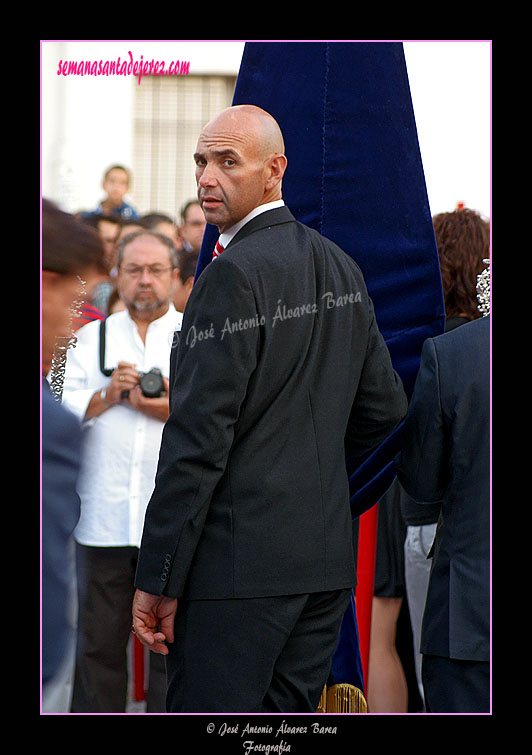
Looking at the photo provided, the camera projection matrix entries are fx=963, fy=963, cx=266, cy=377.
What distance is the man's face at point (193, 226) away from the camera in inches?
182

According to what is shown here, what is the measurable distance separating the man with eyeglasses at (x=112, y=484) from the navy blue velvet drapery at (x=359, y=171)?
30.3 inches

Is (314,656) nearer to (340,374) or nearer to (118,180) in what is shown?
(340,374)

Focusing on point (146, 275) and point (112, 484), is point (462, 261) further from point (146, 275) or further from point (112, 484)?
point (112, 484)

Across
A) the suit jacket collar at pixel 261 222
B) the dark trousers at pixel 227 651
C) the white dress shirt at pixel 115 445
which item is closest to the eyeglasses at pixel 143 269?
the white dress shirt at pixel 115 445

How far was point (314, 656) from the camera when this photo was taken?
2266 mm

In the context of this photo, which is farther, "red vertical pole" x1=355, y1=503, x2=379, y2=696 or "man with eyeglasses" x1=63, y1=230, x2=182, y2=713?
"man with eyeglasses" x1=63, y1=230, x2=182, y2=713

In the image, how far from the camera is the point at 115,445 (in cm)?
343

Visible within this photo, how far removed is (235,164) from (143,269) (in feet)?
4.04

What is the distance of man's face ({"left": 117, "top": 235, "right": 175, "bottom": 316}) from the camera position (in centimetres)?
348

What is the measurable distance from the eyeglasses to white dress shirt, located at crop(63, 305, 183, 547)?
0.62 ft

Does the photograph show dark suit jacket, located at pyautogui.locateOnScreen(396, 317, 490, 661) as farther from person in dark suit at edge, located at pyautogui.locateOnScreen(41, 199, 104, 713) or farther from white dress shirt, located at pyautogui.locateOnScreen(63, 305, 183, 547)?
white dress shirt, located at pyautogui.locateOnScreen(63, 305, 183, 547)
